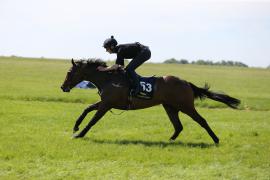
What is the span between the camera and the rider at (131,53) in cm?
1312

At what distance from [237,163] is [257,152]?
156 centimetres

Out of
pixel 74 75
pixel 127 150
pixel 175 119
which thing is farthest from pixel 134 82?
pixel 127 150

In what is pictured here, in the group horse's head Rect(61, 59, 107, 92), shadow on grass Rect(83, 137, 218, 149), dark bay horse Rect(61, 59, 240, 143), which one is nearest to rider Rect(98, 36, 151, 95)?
dark bay horse Rect(61, 59, 240, 143)

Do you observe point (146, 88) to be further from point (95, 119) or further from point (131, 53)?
point (95, 119)

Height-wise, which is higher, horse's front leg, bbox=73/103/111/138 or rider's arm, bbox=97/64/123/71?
rider's arm, bbox=97/64/123/71

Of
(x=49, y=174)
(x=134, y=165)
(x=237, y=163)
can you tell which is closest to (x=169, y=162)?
(x=134, y=165)

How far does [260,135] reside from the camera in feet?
48.5

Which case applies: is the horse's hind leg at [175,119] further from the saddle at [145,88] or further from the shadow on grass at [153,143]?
the saddle at [145,88]

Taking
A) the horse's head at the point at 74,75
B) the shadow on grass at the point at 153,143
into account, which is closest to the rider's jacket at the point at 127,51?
the horse's head at the point at 74,75

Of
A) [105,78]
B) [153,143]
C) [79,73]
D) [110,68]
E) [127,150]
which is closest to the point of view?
[127,150]

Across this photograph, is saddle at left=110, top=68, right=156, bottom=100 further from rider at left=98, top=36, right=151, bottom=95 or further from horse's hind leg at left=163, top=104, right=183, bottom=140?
horse's hind leg at left=163, top=104, right=183, bottom=140

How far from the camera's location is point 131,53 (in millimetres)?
13266

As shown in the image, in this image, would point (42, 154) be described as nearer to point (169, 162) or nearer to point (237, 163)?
point (169, 162)

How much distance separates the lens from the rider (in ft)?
43.1
